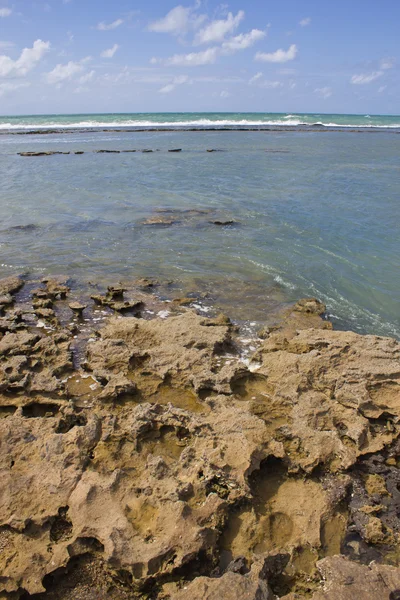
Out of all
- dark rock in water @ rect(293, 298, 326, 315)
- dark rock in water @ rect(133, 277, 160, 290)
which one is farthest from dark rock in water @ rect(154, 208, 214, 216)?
dark rock in water @ rect(293, 298, 326, 315)

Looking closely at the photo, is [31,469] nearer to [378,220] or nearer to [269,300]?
[269,300]

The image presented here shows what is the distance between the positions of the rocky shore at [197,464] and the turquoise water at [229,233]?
253 cm

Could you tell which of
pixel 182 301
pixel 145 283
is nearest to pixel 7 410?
pixel 182 301

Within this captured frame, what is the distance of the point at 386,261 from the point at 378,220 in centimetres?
438

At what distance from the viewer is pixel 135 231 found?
562 inches

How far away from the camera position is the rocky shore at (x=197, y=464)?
12.0 feet

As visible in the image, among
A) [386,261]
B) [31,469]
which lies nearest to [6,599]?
[31,469]

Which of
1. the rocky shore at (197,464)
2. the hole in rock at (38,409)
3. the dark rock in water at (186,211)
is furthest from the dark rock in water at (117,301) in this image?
the dark rock in water at (186,211)

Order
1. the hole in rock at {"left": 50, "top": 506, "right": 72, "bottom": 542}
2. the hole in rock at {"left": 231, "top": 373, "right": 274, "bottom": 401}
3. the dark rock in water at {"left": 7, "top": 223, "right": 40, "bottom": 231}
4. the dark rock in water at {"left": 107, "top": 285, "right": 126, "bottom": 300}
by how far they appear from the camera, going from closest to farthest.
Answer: the hole in rock at {"left": 50, "top": 506, "right": 72, "bottom": 542}, the hole in rock at {"left": 231, "top": 373, "right": 274, "bottom": 401}, the dark rock in water at {"left": 107, "top": 285, "right": 126, "bottom": 300}, the dark rock in water at {"left": 7, "top": 223, "right": 40, "bottom": 231}

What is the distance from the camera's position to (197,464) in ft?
15.1

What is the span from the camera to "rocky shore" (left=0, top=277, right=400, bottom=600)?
12.0 feet

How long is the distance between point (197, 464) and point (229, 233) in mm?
10258

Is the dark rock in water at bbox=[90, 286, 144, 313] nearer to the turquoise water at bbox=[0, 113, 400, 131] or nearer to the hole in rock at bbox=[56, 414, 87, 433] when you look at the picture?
the hole in rock at bbox=[56, 414, 87, 433]

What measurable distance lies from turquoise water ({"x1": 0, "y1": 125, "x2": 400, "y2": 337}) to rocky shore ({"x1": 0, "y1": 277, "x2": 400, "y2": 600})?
2528 millimetres
